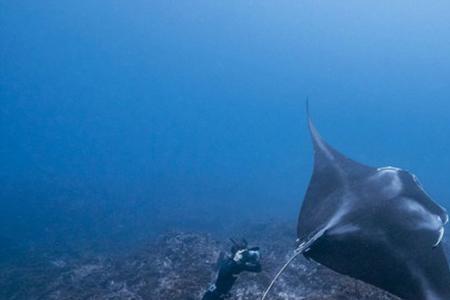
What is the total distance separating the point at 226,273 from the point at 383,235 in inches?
139

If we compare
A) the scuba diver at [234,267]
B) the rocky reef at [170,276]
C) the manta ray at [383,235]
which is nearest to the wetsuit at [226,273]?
the scuba diver at [234,267]

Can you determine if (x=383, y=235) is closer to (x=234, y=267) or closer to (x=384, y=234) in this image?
(x=384, y=234)

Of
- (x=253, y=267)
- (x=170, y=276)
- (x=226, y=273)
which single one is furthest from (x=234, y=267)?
(x=170, y=276)

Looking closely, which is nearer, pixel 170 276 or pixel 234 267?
pixel 234 267

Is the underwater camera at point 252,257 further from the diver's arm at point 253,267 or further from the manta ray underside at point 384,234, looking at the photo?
the manta ray underside at point 384,234

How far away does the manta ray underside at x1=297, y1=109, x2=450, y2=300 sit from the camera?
13.8 feet

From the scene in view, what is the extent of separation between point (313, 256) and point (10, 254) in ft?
54.8

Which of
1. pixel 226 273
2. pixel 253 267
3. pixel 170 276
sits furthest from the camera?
pixel 170 276

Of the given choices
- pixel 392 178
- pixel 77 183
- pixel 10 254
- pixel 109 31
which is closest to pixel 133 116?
pixel 109 31

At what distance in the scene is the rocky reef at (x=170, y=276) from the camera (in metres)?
8.79

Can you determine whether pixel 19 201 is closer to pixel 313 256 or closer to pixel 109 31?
pixel 313 256

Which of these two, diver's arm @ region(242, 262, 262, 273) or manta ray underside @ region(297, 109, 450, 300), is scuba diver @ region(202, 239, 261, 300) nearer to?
diver's arm @ region(242, 262, 262, 273)

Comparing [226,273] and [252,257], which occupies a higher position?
[252,257]

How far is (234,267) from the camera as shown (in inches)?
290
